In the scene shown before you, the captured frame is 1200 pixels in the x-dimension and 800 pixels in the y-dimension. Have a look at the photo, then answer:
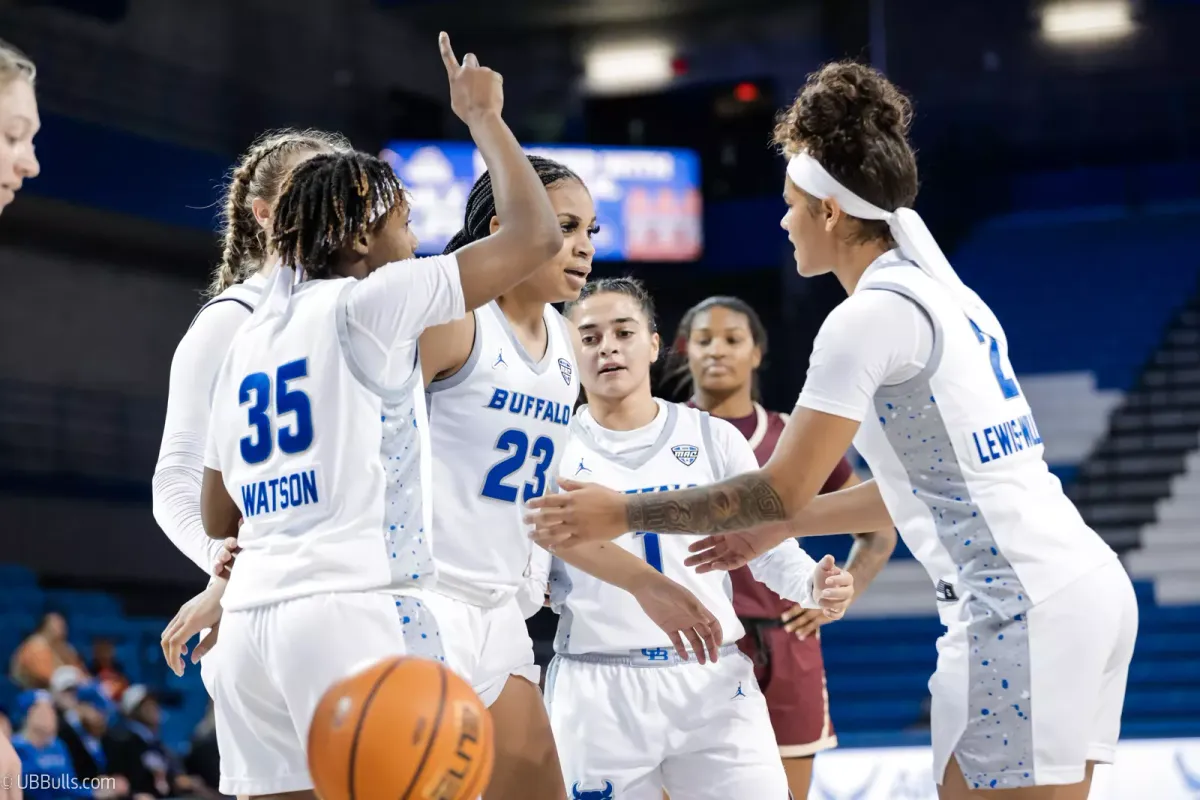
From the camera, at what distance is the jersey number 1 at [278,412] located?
7.89 ft

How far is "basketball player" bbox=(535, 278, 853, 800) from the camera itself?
11.9 ft

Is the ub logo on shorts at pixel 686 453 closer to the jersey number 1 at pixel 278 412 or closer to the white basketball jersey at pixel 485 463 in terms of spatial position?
the white basketball jersey at pixel 485 463

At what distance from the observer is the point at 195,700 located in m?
10.7

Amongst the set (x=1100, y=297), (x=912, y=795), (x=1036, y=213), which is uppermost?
(x=1036, y=213)

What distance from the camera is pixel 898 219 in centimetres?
280

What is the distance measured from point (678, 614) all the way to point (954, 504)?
3.16ft

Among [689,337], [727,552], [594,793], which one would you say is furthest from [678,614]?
[689,337]

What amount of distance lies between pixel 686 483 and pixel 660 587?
0.60 m

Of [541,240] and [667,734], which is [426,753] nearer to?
[541,240]

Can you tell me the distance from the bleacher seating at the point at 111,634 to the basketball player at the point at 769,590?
6.54 m

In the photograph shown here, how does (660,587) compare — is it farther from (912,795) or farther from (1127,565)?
(1127,565)

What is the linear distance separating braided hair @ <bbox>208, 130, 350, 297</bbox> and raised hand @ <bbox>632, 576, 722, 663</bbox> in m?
1.33

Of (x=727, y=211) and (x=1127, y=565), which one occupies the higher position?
(x=727, y=211)

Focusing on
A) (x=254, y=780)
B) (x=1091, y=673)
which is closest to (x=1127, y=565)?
(x=1091, y=673)
